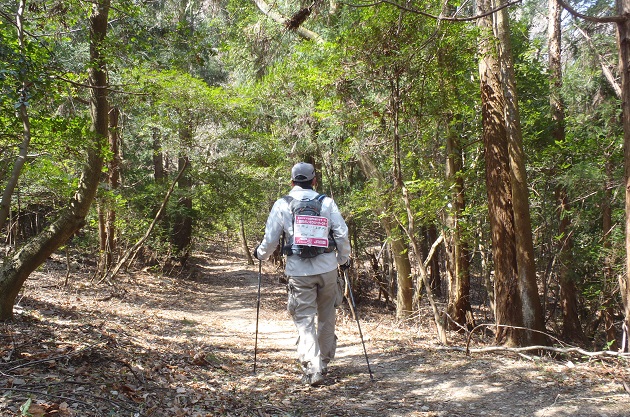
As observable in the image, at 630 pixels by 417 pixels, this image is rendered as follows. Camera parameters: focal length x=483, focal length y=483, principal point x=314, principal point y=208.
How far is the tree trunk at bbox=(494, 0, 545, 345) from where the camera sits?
7.36 m

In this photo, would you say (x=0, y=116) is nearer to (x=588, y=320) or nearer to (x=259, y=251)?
(x=259, y=251)

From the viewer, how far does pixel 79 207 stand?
20.5ft

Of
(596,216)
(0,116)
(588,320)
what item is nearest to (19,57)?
(0,116)

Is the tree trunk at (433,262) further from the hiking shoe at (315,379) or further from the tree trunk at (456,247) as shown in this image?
the hiking shoe at (315,379)

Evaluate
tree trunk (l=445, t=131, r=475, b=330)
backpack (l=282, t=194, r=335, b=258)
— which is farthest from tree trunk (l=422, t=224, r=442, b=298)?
backpack (l=282, t=194, r=335, b=258)

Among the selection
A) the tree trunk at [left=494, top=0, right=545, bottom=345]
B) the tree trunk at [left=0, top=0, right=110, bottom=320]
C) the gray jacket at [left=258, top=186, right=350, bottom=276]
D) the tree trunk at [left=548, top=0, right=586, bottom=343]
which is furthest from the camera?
the tree trunk at [left=548, top=0, right=586, bottom=343]

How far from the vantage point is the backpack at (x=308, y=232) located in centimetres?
487

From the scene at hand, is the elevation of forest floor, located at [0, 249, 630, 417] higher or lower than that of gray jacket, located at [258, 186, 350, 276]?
lower

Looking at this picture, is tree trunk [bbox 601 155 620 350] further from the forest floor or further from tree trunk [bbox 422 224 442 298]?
tree trunk [bbox 422 224 442 298]

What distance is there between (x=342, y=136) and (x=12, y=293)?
349 inches

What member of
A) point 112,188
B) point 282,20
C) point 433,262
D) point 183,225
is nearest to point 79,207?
point 112,188

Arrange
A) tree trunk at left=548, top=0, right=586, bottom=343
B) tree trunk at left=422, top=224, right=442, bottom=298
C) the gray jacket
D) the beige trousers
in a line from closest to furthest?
the beige trousers
the gray jacket
tree trunk at left=548, top=0, right=586, bottom=343
tree trunk at left=422, top=224, right=442, bottom=298

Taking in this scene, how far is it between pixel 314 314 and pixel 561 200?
9474 millimetres

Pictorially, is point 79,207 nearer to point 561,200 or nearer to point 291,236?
point 291,236
